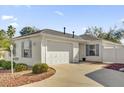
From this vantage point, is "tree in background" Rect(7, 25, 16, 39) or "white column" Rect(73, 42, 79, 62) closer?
"tree in background" Rect(7, 25, 16, 39)

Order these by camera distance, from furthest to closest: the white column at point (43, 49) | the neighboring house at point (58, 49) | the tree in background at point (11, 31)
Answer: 1. the tree in background at point (11, 31)
2. the neighboring house at point (58, 49)
3. the white column at point (43, 49)

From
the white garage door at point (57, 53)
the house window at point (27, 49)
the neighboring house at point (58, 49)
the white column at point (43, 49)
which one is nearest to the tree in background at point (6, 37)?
the neighboring house at point (58, 49)

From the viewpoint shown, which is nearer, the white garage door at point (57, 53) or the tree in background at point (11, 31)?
the white garage door at point (57, 53)

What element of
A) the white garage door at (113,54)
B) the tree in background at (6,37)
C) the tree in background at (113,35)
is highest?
the tree in background at (113,35)

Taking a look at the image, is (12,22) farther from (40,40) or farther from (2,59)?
(2,59)

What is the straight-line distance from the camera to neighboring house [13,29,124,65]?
1602 centimetres

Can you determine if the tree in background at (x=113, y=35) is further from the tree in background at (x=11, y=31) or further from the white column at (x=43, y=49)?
the white column at (x=43, y=49)

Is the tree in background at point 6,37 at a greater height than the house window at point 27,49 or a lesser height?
greater

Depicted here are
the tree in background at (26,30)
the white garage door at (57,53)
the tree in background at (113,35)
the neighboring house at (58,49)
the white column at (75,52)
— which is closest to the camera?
the neighboring house at (58,49)

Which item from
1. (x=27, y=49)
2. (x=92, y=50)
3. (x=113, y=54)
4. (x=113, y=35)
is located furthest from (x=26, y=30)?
(x=113, y=35)

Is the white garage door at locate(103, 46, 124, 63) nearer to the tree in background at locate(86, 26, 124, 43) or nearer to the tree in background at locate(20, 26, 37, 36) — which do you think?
the tree in background at locate(20, 26, 37, 36)

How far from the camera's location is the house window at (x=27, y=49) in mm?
16541

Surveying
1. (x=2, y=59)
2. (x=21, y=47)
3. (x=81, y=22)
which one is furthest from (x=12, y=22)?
(x=81, y=22)

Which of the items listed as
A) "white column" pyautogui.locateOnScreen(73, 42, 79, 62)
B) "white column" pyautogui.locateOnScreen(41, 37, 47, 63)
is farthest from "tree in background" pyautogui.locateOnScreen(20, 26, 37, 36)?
"white column" pyautogui.locateOnScreen(73, 42, 79, 62)
